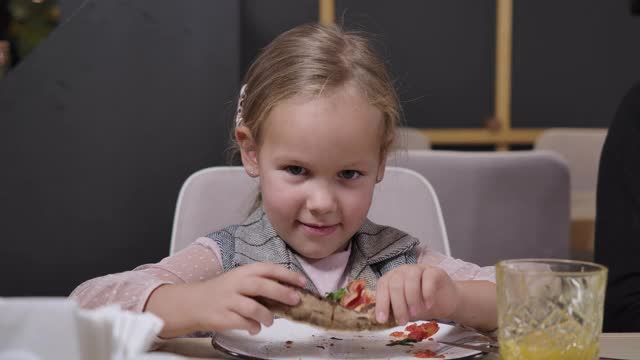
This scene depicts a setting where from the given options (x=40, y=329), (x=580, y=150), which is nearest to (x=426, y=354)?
(x=40, y=329)

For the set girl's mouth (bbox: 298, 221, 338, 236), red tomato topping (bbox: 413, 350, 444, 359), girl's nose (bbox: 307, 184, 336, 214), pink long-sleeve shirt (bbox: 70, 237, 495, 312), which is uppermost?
girl's nose (bbox: 307, 184, 336, 214)

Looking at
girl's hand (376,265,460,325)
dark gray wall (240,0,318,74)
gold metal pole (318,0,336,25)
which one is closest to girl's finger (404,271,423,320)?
girl's hand (376,265,460,325)

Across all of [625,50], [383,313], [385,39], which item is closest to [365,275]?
[383,313]

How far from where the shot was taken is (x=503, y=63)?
518cm

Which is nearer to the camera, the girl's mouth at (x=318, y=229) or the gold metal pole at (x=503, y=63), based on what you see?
the girl's mouth at (x=318, y=229)

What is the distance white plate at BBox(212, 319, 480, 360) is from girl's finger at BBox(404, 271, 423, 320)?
0.04m

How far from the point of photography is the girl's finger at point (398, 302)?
3.03ft

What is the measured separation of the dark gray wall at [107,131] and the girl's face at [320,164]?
230 centimetres

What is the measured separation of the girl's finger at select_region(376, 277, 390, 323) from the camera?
0.92 metres

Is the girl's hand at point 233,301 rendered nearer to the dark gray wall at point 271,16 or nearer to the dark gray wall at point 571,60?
the dark gray wall at point 271,16

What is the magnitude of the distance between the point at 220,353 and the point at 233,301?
55 mm

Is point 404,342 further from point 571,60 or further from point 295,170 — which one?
point 571,60

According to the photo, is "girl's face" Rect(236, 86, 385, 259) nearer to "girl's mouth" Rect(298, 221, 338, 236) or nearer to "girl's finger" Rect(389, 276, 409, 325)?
"girl's mouth" Rect(298, 221, 338, 236)

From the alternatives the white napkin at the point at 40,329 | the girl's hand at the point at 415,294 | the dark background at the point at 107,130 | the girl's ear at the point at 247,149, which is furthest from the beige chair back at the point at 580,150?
the white napkin at the point at 40,329
